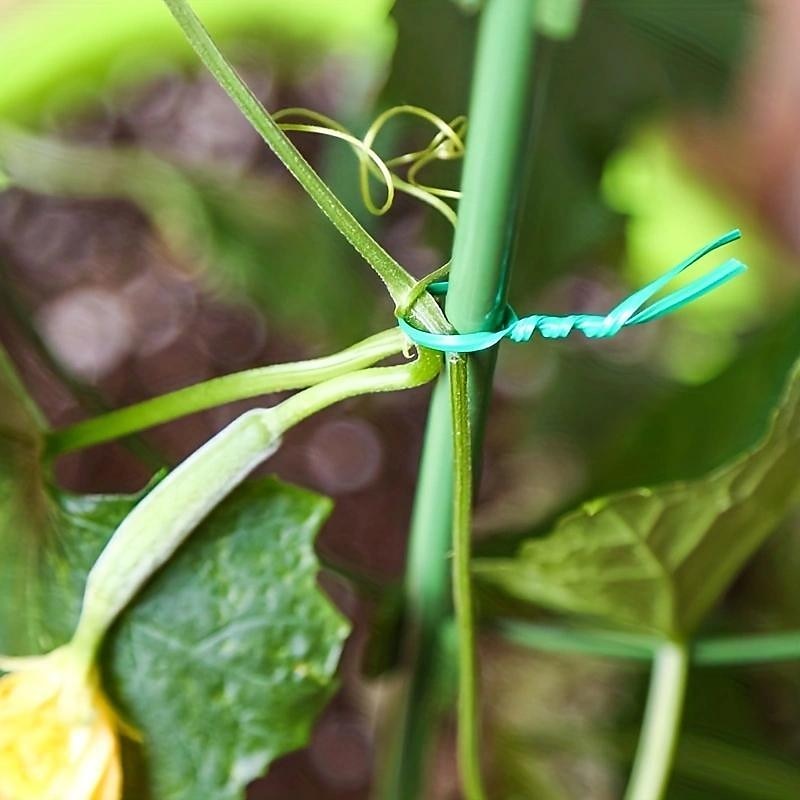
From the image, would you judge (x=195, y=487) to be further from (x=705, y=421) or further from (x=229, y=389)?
(x=705, y=421)

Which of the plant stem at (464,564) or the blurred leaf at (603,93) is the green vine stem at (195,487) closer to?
the plant stem at (464,564)

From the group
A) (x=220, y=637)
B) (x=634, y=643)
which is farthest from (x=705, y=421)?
(x=220, y=637)

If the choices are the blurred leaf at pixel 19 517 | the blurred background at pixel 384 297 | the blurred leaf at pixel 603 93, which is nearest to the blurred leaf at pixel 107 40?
the blurred background at pixel 384 297

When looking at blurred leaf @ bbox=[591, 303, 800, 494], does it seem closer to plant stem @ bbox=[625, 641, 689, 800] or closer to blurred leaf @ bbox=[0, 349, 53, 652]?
plant stem @ bbox=[625, 641, 689, 800]

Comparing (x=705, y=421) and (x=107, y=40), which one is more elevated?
(x=107, y=40)

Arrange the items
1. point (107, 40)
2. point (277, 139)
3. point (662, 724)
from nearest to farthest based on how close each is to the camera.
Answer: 1. point (277, 139)
2. point (662, 724)
3. point (107, 40)

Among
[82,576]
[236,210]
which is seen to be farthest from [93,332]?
[82,576]
